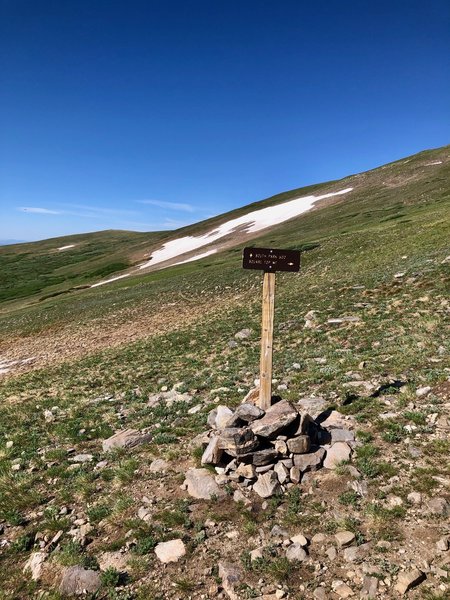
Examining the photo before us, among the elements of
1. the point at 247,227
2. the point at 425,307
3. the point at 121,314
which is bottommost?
the point at 121,314

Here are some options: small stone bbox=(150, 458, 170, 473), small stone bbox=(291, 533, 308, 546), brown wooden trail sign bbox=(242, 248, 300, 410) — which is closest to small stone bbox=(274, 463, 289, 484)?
small stone bbox=(291, 533, 308, 546)

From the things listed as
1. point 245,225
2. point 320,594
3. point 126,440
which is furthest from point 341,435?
point 245,225

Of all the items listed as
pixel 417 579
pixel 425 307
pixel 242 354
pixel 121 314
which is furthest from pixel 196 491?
pixel 121 314

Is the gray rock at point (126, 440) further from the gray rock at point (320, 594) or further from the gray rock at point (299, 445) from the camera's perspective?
the gray rock at point (320, 594)

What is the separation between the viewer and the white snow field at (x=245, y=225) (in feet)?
269

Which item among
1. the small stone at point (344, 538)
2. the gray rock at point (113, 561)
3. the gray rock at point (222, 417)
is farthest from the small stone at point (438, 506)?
the gray rock at point (113, 561)

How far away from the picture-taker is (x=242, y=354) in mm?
17594

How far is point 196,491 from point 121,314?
94.7 ft

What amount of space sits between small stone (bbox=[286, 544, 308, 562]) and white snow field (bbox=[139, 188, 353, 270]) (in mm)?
73290

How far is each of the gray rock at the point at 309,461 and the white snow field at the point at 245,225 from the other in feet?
233

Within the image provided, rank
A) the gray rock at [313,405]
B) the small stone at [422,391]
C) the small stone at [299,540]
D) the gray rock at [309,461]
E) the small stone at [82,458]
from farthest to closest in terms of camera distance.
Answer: the gray rock at [313,405] < the small stone at [422,391] < the small stone at [82,458] < the gray rock at [309,461] < the small stone at [299,540]

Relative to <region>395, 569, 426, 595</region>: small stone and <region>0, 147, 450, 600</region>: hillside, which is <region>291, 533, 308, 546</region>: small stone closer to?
<region>0, 147, 450, 600</region>: hillside

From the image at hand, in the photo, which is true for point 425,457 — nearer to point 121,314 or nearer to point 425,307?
point 425,307

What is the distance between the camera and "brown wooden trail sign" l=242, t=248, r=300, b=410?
32.9ft
